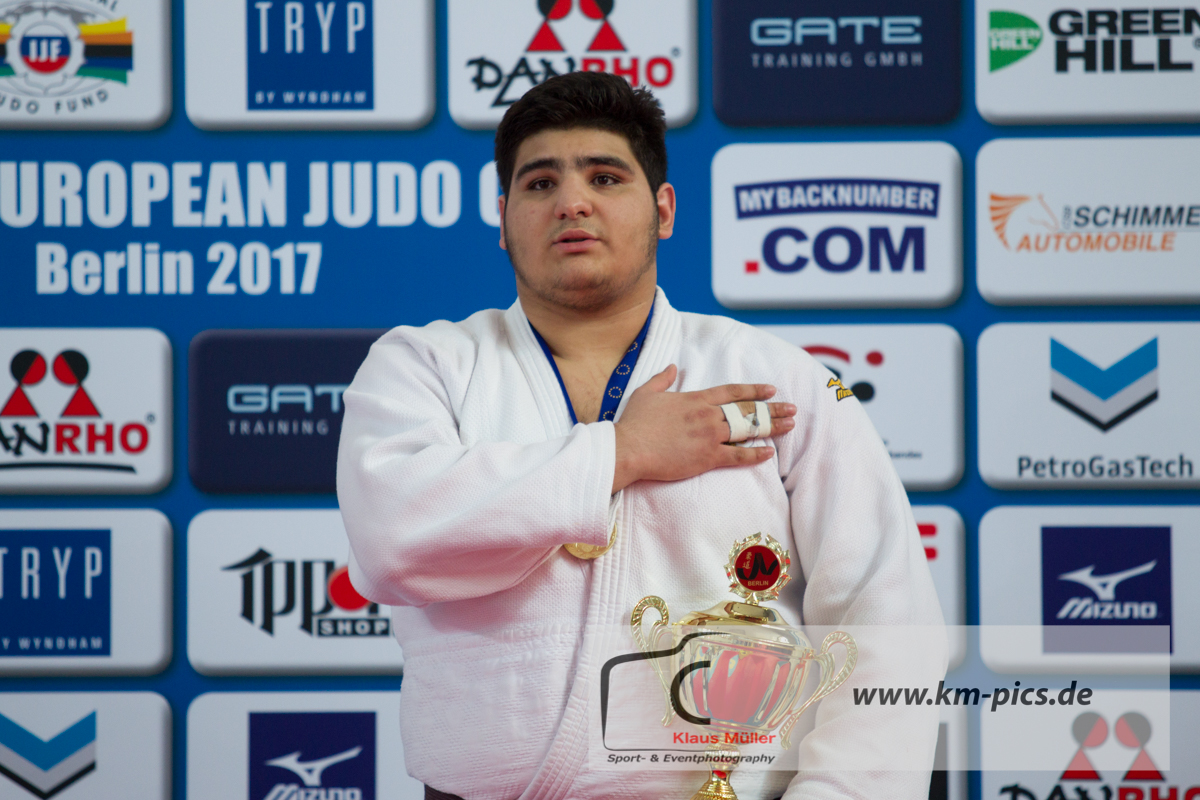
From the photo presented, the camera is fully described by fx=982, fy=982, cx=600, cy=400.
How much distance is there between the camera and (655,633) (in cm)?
138

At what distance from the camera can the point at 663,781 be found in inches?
55.4

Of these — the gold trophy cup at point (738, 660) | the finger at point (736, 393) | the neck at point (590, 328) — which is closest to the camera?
the gold trophy cup at point (738, 660)

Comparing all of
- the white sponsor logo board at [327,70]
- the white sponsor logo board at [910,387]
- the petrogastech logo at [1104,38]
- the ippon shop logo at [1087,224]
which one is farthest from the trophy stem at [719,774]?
the petrogastech logo at [1104,38]

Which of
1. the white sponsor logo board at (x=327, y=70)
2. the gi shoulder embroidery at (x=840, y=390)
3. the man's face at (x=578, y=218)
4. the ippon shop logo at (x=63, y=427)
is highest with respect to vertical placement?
the white sponsor logo board at (x=327, y=70)

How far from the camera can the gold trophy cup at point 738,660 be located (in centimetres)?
133

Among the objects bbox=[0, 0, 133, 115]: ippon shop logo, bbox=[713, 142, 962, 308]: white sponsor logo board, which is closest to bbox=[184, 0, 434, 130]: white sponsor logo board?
bbox=[0, 0, 133, 115]: ippon shop logo

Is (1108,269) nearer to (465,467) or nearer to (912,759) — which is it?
(912,759)

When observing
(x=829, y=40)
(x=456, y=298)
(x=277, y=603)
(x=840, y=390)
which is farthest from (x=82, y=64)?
(x=840, y=390)

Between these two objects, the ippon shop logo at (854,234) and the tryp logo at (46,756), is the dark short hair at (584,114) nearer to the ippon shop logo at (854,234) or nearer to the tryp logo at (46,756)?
the ippon shop logo at (854,234)

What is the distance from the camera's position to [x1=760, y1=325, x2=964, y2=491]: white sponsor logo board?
2.62 metres

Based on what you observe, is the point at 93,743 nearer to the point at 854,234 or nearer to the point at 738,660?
the point at 738,660

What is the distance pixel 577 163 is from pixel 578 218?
0.34ft

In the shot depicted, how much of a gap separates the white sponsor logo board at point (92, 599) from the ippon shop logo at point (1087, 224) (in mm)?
2428

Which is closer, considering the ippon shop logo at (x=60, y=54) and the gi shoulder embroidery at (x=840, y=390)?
the gi shoulder embroidery at (x=840, y=390)
